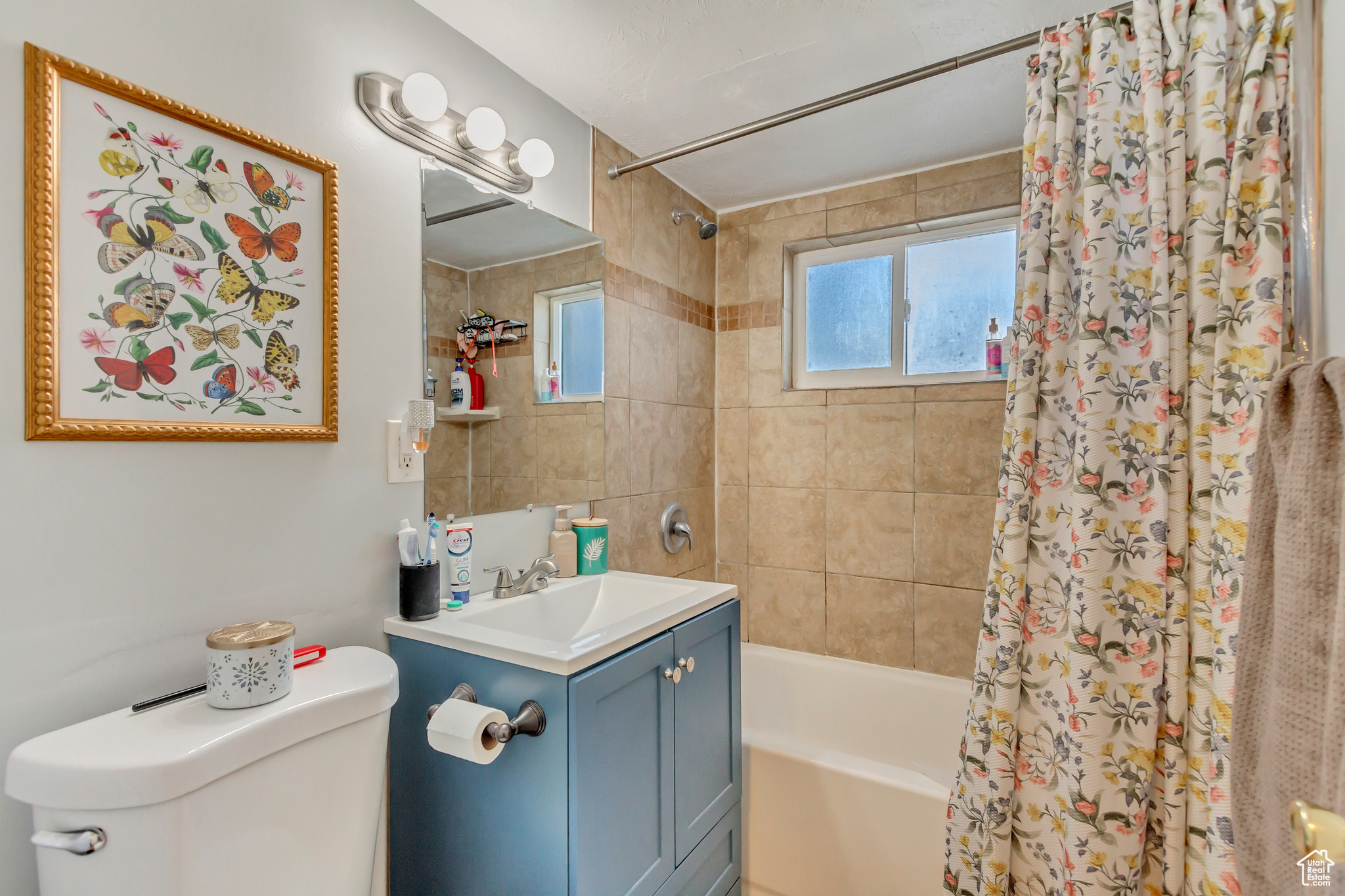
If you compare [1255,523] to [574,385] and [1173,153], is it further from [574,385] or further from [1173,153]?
[574,385]

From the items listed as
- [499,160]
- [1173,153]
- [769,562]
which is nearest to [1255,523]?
[1173,153]

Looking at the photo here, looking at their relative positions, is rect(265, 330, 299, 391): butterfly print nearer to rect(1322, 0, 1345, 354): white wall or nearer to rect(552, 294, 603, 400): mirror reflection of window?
rect(552, 294, 603, 400): mirror reflection of window

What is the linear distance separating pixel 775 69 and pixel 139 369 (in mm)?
1544

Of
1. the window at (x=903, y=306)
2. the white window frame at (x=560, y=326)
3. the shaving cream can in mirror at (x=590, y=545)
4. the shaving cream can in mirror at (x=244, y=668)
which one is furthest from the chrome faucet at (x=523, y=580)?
the window at (x=903, y=306)

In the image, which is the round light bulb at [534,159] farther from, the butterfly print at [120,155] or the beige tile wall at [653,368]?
the butterfly print at [120,155]

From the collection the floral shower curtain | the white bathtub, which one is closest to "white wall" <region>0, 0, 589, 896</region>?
the white bathtub

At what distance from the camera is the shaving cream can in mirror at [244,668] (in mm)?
848

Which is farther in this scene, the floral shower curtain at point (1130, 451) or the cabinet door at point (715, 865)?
the cabinet door at point (715, 865)

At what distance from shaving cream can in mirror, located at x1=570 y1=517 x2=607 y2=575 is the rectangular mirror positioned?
10cm

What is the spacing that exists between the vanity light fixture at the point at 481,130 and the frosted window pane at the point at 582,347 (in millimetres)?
456

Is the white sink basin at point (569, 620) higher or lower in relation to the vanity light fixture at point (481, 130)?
lower

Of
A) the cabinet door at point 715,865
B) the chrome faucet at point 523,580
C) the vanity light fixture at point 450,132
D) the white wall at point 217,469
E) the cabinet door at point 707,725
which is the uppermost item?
the vanity light fixture at point 450,132

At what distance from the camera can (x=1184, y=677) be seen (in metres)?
1.08

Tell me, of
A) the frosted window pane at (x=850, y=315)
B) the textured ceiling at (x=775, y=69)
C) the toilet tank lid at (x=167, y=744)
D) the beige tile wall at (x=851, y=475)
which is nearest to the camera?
the toilet tank lid at (x=167, y=744)
